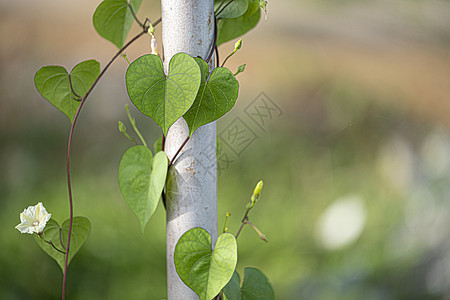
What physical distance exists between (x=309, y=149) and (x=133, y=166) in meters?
1.29

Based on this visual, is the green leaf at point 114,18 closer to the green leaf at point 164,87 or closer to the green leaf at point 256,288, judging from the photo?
the green leaf at point 164,87

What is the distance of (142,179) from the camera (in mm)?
441

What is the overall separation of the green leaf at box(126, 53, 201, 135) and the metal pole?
32 millimetres

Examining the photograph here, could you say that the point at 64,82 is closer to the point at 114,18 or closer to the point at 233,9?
the point at 114,18

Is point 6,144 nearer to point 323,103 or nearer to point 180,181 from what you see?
point 323,103

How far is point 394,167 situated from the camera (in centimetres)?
148

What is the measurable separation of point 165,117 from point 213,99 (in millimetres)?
47

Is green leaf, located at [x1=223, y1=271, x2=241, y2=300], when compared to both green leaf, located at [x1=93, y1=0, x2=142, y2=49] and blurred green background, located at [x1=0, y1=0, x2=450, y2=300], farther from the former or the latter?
blurred green background, located at [x1=0, y1=0, x2=450, y2=300]

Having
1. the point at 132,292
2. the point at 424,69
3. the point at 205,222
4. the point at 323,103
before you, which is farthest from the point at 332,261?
the point at 424,69

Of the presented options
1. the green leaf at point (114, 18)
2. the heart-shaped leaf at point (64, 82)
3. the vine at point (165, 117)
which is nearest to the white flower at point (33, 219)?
the vine at point (165, 117)

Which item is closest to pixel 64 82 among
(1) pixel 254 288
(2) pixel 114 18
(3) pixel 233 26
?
(2) pixel 114 18

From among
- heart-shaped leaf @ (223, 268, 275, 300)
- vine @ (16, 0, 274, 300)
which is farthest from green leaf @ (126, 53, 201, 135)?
heart-shaped leaf @ (223, 268, 275, 300)

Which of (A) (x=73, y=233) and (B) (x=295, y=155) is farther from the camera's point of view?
(B) (x=295, y=155)

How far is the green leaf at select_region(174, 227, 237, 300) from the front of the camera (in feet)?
1.36
